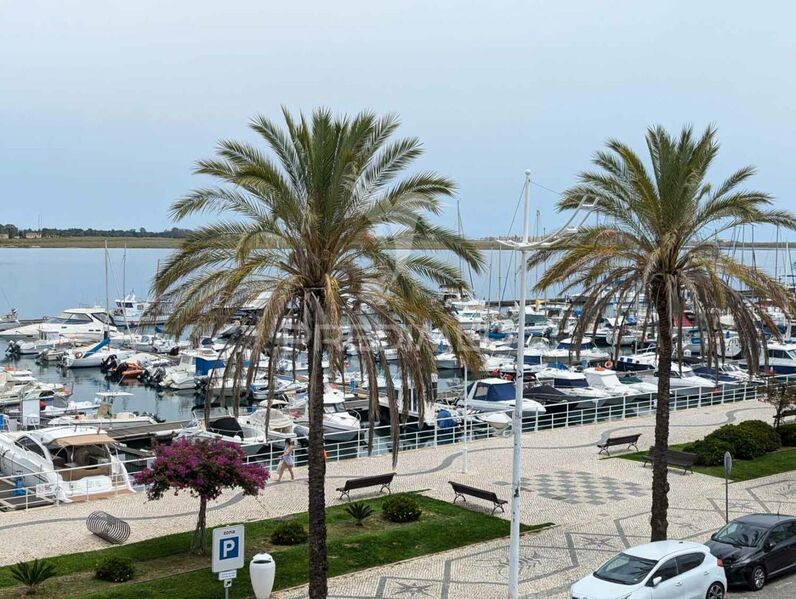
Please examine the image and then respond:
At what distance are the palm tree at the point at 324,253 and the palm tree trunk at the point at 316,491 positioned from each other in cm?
2

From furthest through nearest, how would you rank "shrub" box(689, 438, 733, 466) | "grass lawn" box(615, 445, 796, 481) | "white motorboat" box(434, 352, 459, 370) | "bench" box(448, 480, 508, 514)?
"white motorboat" box(434, 352, 459, 370)
"shrub" box(689, 438, 733, 466)
"grass lawn" box(615, 445, 796, 481)
"bench" box(448, 480, 508, 514)

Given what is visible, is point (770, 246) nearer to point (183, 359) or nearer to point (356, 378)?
point (356, 378)

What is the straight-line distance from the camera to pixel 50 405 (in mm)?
54406

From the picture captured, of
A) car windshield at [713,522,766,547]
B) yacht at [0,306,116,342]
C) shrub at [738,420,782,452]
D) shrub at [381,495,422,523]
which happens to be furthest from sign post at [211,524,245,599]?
yacht at [0,306,116,342]

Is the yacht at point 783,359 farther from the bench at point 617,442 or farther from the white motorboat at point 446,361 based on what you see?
the bench at point 617,442

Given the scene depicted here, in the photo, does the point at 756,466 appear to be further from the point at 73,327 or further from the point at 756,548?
the point at 73,327

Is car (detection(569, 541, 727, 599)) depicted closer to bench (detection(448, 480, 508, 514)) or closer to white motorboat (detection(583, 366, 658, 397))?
bench (detection(448, 480, 508, 514))

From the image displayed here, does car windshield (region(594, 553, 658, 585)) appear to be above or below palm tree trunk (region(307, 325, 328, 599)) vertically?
below

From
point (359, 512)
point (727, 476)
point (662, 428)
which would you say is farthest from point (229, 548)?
point (727, 476)

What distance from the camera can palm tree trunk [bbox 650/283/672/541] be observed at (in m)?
19.4

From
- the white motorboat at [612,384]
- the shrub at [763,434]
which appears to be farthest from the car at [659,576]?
the white motorboat at [612,384]

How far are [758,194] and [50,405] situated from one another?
152ft

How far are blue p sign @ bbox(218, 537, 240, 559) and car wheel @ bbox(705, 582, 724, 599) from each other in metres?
8.74

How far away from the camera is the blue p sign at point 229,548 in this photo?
14.9 meters
